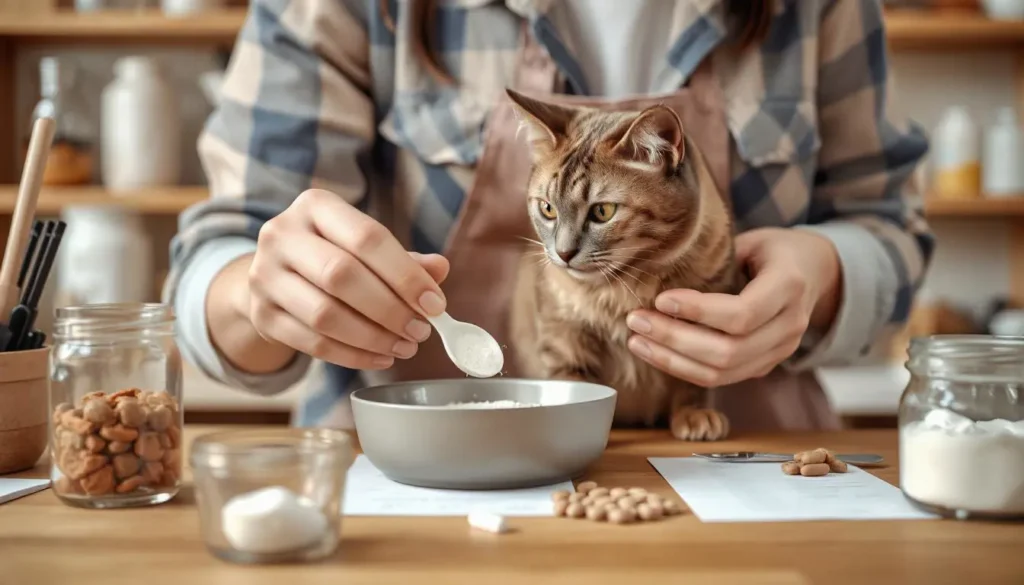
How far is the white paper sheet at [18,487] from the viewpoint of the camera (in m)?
0.86

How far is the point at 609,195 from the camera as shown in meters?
1.13

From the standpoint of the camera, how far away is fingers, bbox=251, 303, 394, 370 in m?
0.99

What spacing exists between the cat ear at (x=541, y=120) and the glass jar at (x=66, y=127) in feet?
5.92

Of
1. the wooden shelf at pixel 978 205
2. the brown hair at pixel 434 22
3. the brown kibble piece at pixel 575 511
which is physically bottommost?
the brown kibble piece at pixel 575 511

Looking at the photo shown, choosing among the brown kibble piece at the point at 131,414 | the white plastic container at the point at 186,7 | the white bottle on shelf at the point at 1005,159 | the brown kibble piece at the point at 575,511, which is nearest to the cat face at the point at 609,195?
the brown kibble piece at the point at 575,511

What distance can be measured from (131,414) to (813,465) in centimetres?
63

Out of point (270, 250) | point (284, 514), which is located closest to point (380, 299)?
point (270, 250)

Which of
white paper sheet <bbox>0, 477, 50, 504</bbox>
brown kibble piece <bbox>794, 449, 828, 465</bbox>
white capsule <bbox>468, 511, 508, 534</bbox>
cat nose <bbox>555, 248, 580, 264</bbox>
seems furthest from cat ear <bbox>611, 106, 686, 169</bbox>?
white paper sheet <bbox>0, 477, 50, 504</bbox>

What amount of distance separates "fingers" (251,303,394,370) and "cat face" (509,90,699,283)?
0.94ft

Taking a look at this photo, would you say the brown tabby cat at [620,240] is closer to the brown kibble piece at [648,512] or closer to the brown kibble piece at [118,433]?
the brown kibble piece at [648,512]

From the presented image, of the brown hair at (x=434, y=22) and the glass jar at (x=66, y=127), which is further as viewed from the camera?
the glass jar at (x=66, y=127)

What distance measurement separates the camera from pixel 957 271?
2787 millimetres

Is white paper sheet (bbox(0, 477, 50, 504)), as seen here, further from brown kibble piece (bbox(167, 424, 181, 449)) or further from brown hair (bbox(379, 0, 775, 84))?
brown hair (bbox(379, 0, 775, 84))

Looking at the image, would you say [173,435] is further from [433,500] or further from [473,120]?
[473,120]
